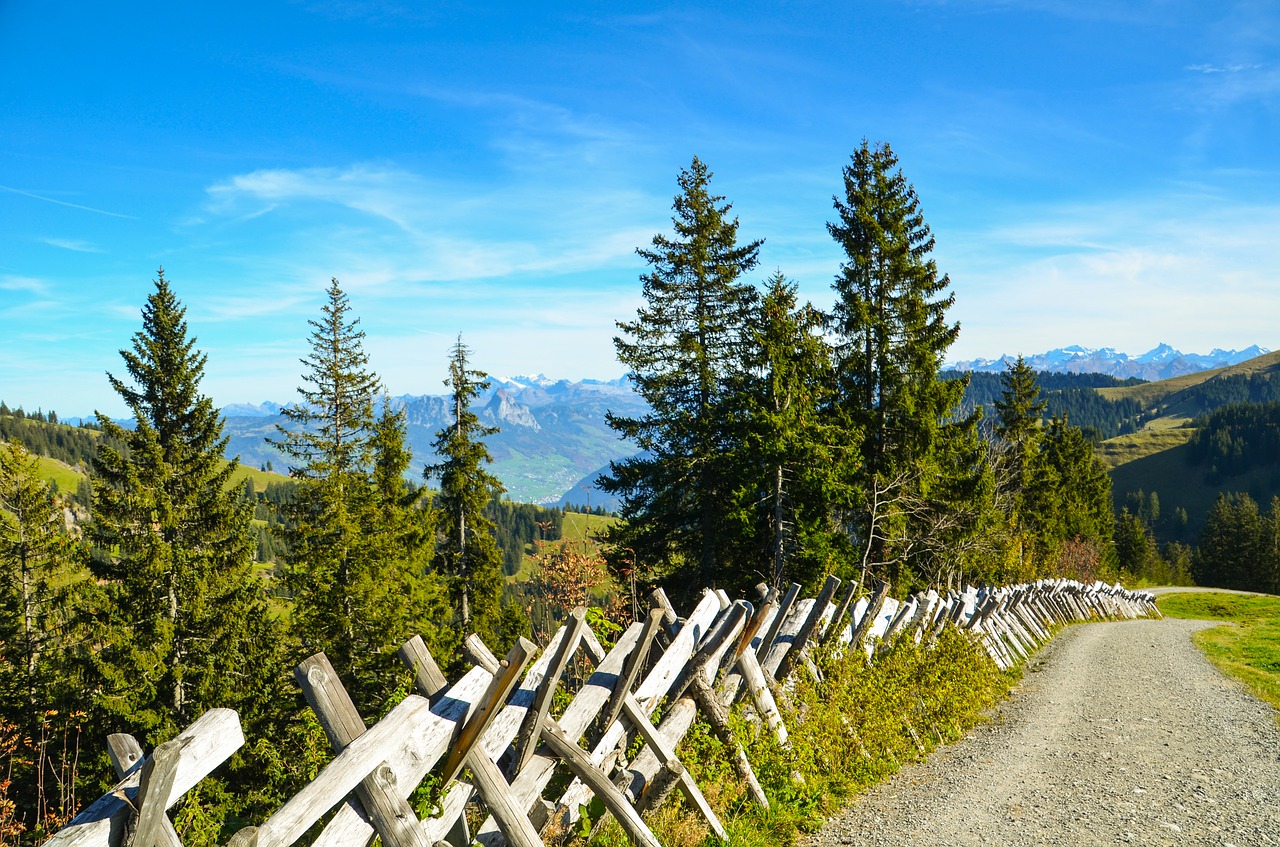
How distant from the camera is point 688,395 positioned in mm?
26328

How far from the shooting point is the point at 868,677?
8.68 metres

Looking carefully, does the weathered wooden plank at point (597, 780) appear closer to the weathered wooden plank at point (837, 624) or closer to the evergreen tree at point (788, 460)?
the weathered wooden plank at point (837, 624)

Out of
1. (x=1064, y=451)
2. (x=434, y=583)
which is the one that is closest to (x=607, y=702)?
(x=434, y=583)

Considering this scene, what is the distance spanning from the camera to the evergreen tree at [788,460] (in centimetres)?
2262

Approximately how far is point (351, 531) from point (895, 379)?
65.9 feet

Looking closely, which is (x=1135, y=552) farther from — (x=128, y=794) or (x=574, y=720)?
(x=128, y=794)

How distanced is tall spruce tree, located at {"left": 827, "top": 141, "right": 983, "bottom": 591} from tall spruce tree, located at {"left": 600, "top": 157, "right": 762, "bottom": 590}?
375 cm

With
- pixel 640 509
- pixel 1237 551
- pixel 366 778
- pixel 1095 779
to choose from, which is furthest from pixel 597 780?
pixel 1237 551

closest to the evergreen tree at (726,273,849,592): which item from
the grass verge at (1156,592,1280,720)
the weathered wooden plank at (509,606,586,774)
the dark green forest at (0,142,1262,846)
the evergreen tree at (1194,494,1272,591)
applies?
the dark green forest at (0,142,1262,846)

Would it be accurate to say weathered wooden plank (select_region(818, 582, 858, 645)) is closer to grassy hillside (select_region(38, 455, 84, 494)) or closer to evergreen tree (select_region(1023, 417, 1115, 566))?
evergreen tree (select_region(1023, 417, 1115, 566))

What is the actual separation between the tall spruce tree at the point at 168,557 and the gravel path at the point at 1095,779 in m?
23.8

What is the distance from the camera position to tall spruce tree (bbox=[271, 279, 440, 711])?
27.0 metres

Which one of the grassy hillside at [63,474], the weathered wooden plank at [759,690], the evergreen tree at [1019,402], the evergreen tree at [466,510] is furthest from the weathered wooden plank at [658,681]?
the grassy hillside at [63,474]

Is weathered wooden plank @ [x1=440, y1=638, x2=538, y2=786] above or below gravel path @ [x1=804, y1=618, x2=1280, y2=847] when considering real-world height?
above
